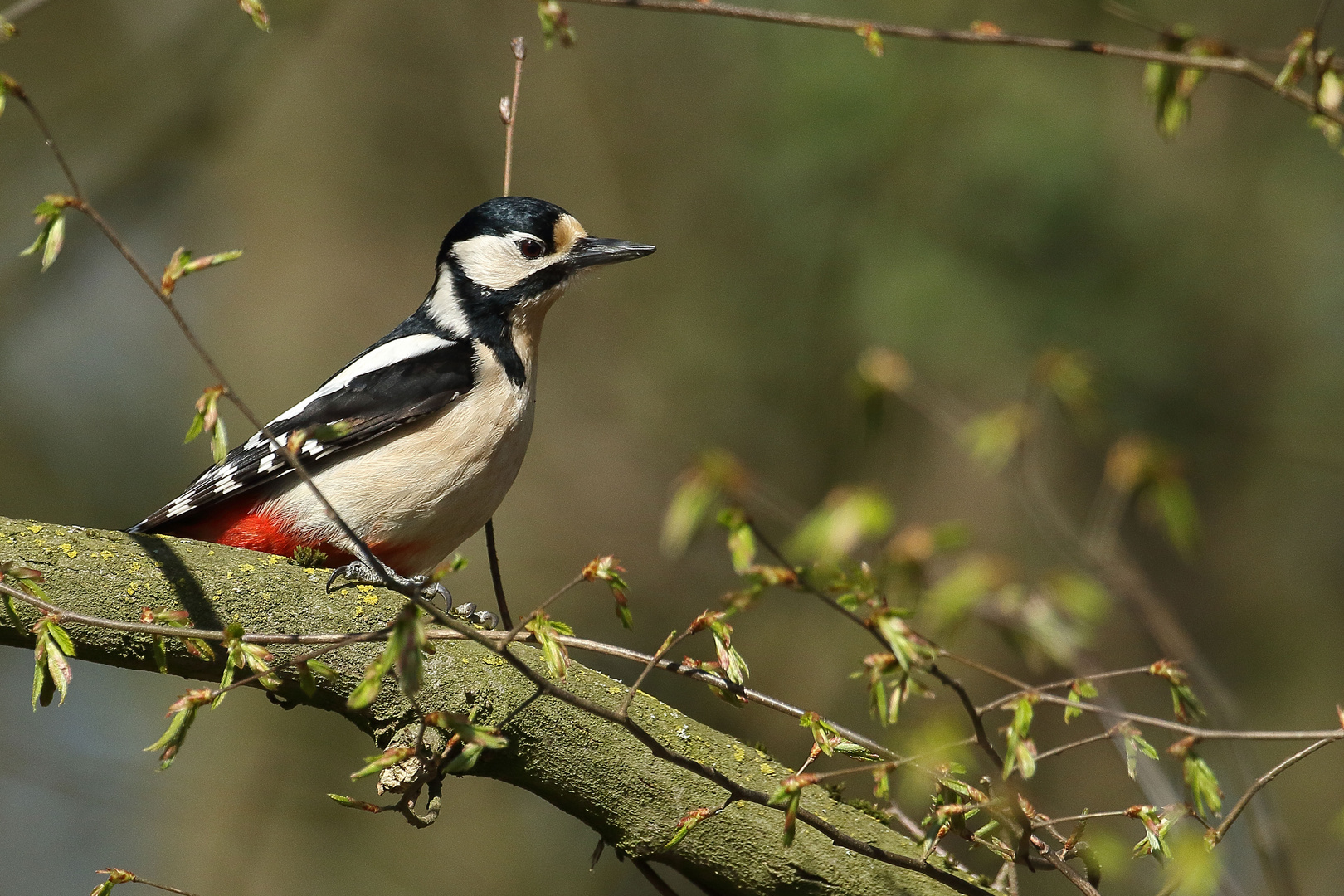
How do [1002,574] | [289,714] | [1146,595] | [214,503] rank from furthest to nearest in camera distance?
1. [289,714]
2. [214,503]
3. [1146,595]
4. [1002,574]

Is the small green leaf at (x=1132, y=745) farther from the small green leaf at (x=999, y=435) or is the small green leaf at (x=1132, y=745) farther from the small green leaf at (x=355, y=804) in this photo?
the small green leaf at (x=355, y=804)

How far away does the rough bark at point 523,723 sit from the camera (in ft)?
7.70

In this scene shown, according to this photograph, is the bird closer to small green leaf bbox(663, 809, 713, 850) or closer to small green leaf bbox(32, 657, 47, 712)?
small green leaf bbox(32, 657, 47, 712)

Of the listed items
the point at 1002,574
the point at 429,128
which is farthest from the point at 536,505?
the point at 1002,574

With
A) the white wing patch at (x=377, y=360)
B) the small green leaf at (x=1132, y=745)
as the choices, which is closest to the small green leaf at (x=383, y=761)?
the small green leaf at (x=1132, y=745)

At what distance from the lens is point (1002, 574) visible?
7.18 ft

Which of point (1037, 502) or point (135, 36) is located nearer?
point (1037, 502)

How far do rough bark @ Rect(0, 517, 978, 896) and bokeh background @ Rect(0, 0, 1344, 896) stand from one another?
3.47 metres

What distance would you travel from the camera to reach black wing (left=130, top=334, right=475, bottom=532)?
3.63 metres

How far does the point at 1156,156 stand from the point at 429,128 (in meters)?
5.24

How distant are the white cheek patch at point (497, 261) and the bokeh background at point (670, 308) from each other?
2.85 m

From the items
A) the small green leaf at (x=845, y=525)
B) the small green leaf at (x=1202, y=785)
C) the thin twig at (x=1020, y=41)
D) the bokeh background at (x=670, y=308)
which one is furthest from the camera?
the bokeh background at (x=670, y=308)

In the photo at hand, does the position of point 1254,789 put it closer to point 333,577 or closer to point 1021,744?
point 1021,744

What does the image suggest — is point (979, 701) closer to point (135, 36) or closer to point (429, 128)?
point (429, 128)
